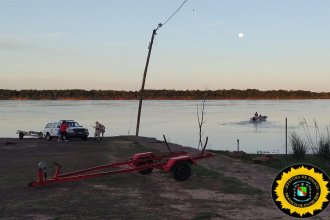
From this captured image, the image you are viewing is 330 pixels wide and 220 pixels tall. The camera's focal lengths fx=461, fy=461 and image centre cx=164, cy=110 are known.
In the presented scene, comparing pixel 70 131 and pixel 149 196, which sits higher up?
pixel 149 196

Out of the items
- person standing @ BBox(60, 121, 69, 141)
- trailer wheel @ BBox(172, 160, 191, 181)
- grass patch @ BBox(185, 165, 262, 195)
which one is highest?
trailer wheel @ BBox(172, 160, 191, 181)

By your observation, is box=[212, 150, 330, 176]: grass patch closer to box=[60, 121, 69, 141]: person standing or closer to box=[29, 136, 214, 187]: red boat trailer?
box=[29, 136, 214, 187]: red boat trailer

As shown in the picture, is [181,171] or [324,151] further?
[324,151]

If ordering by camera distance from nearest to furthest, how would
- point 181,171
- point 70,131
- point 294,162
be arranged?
point 181,171 → point 294,162 → point 70,131

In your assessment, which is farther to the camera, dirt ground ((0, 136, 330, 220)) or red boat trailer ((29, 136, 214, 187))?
red boat trailer ((29, 136, 214, 187))

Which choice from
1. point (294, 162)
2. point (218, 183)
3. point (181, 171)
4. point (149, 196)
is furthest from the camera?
point (294, 162)

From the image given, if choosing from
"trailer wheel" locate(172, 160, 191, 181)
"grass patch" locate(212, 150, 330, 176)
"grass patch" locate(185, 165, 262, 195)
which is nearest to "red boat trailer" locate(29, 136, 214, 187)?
"trailer wheel" locate(172, 160, 191, 181)

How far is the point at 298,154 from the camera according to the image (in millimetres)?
21047

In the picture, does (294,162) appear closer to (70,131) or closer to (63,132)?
(70,131)

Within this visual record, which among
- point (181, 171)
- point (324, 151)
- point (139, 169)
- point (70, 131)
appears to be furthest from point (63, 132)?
point (181, 171)

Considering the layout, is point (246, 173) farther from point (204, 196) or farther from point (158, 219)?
point (158, 219)

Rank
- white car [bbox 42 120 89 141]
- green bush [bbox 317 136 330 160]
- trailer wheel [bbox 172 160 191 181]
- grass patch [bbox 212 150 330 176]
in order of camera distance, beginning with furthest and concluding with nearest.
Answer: white car [bbox 42 120 89 141] → green bush [bbox 317 136 330 160] → grass patch [bbox 212 150 330 176] → trailer wheel [bbox 172 160 191 181]

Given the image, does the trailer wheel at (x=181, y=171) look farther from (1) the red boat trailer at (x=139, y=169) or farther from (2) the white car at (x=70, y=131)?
(2) the white car at (x=70, y=131)

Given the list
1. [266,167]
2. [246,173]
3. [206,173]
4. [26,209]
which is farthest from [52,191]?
[266,167]
